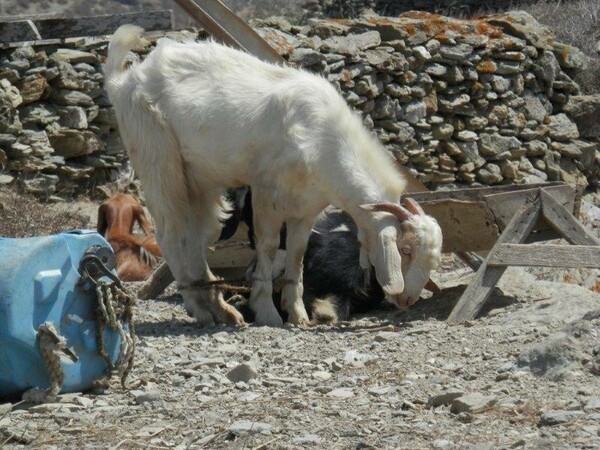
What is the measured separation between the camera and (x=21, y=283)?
4.79 m

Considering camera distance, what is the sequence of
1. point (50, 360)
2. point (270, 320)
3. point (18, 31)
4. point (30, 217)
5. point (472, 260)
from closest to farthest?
point (50, 360) < point (270, 320) < point (472, 260) < point (30, 217) < point (18, 31)

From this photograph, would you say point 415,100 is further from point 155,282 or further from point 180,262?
point 180,262

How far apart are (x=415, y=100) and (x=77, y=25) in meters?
4.37

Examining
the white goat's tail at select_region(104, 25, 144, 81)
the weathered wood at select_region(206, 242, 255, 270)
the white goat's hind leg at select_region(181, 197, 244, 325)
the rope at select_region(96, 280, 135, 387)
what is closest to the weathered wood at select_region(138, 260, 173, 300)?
the weathered wood at select_region(206, 242, 255, 270)

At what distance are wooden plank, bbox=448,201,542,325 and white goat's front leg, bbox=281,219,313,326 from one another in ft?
3.63

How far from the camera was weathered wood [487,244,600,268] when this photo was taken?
705cm

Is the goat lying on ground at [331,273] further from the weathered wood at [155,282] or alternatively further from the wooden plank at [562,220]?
the wooden plank at [562,220]

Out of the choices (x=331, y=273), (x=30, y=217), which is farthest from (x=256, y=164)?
(x=30, y=217)

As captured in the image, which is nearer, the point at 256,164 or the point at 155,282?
the point at 256,164

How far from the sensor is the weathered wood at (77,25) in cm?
1019

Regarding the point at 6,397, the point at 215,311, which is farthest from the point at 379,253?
the point at 6,397

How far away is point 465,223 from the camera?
785 centimetres

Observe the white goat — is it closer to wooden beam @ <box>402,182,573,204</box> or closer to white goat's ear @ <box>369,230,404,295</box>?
white goat's ear @ <box>369,230,404,295</box>

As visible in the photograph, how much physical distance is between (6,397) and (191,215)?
2901 mm
